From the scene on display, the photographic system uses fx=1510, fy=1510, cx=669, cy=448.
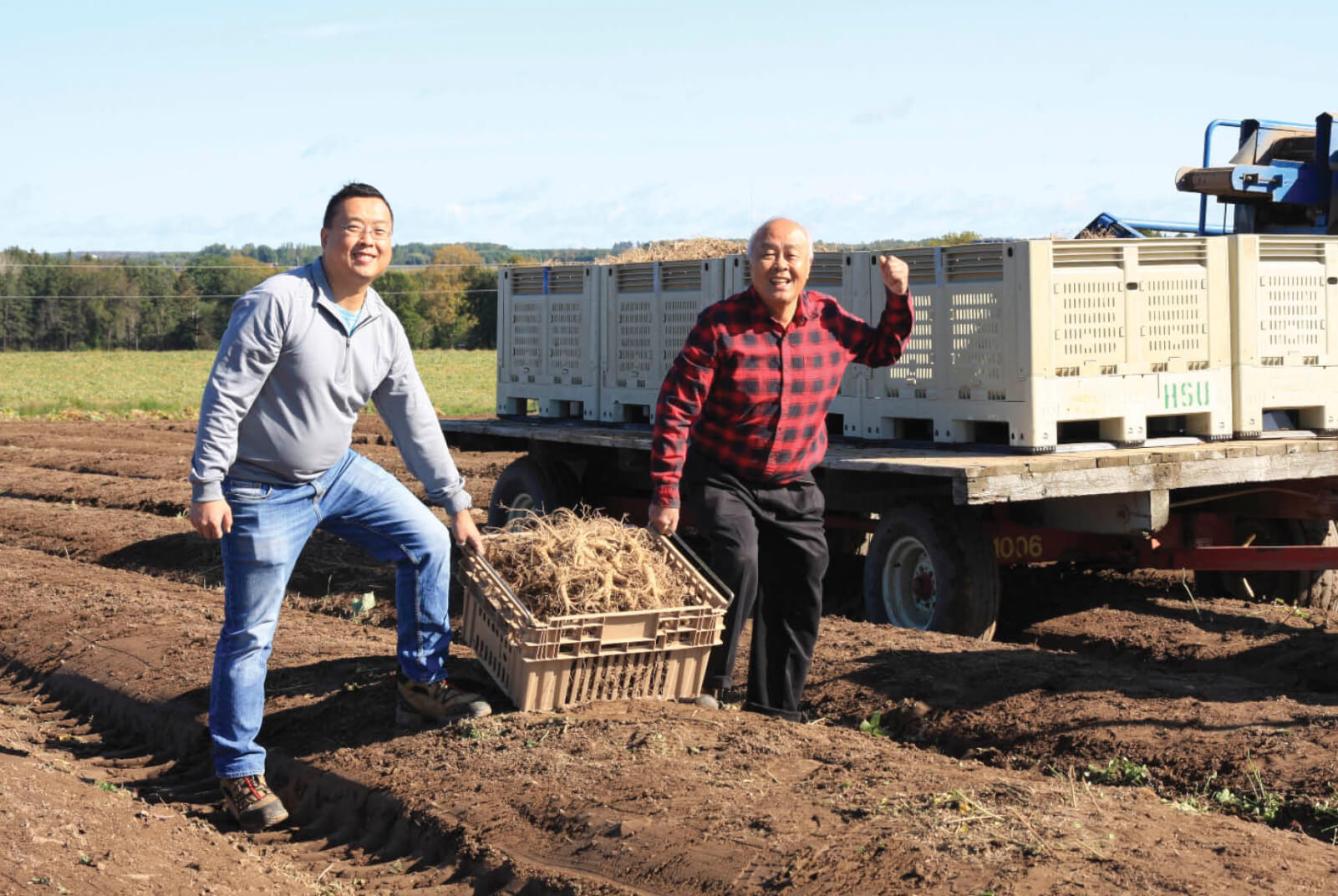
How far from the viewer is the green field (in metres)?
38.2

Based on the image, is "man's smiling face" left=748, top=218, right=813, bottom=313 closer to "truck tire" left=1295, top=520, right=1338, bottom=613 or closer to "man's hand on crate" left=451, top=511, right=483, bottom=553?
"man's hand on crate" left=451, top=511, right=483, bottom=553

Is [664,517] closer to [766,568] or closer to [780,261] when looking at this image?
[766,568]

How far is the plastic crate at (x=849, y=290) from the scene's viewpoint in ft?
30.3

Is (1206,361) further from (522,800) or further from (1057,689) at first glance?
(522,800)

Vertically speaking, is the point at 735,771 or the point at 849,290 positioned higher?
the point at 849,290

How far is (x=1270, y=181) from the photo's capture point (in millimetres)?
11477

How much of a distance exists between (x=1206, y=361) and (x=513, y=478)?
5.71m

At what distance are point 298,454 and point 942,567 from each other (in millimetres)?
4245

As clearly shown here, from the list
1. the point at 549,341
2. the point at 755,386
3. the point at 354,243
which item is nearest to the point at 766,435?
the point at 755,386

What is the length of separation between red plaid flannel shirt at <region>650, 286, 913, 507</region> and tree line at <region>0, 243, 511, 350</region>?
81.4m

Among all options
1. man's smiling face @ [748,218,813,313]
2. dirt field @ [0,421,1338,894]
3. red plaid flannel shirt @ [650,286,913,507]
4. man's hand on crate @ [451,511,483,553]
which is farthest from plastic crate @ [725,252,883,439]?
man's hand on crate @ [451,511,483,553]

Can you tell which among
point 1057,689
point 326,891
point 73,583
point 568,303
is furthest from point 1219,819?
point 73,583

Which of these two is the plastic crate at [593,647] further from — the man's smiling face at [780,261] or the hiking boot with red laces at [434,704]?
the man's smiling face at [780,261]

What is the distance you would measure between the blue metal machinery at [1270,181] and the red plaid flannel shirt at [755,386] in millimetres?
5669
